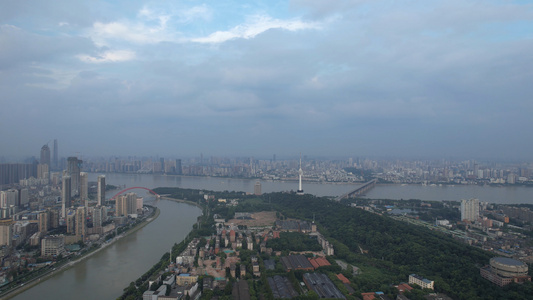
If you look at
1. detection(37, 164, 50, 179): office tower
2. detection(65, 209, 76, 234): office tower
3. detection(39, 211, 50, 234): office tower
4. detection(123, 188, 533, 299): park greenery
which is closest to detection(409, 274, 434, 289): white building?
detection(123, 188, 533, 299): park greenery

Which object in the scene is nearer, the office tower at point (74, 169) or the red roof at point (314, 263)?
the red roof at point (314, 263)

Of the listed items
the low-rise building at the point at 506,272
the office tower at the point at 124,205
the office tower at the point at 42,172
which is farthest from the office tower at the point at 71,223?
the office tower at the point at 42,172

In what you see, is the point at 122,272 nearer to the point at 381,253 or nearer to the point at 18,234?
the point at 18,234

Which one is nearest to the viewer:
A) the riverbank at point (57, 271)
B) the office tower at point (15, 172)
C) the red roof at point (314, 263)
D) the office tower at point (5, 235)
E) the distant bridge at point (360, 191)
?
the riverbank at point (57, 271)

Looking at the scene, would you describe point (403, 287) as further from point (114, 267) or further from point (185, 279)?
point (114, 267)

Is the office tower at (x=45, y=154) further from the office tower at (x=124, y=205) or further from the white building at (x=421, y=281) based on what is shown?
the white building at (x=421, y=281)

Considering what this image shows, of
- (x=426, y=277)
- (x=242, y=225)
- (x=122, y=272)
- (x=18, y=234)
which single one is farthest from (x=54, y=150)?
(x=426, y=277)

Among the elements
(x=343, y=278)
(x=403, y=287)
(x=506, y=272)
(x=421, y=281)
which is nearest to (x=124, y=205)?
(x=343, y=278)
